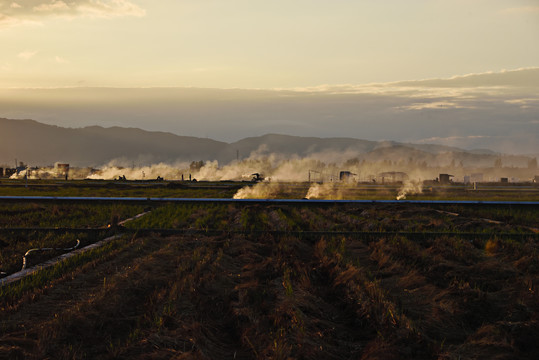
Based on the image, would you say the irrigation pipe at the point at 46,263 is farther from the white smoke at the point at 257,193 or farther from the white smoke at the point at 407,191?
the white smoke at the point at 407,191

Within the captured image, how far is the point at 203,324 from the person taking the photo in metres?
8.89

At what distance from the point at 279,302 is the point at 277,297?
40 centimetres

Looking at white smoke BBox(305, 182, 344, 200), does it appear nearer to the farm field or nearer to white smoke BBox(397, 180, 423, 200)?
white smoke BBox(397, 180, 423, 200)

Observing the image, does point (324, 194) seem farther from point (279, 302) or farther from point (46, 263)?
point (279, 302)

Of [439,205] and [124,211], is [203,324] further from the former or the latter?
[439,205]

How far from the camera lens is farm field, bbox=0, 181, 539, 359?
318 inches

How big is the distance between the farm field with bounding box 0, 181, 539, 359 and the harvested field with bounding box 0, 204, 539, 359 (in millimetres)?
38

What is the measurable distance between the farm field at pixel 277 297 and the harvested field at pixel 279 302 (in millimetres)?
38

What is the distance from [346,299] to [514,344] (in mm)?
3695

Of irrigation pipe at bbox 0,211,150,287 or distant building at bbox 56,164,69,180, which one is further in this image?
distant building at bbox 56,164,69,180

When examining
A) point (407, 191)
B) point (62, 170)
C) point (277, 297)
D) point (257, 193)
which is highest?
point (277, 297)

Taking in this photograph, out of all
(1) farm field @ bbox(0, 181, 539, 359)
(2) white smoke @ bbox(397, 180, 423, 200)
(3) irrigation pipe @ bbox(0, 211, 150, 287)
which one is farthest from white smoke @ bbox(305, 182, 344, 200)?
(3) irrigation pipe @ bbox(0, 211, 150, 287)

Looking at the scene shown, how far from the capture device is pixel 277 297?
10703 millimetres

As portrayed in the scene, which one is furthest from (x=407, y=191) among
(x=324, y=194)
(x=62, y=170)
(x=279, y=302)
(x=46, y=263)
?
(x=62, y=170)
